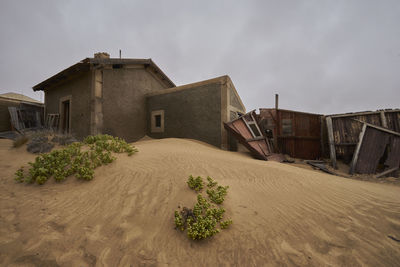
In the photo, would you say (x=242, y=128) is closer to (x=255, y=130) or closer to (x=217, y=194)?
(x=255, y=130)

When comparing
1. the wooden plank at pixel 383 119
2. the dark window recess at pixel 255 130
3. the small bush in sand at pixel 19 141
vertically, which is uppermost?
the wooden plank at pixel 383 119

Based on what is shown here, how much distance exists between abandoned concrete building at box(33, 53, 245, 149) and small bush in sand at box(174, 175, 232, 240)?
18.2 ft

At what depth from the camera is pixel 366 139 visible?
579cm


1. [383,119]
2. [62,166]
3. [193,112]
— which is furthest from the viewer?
[193,112]

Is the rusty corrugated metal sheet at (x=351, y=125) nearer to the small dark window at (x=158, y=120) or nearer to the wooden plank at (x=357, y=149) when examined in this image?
the wooden plank at (x=357, y=149)

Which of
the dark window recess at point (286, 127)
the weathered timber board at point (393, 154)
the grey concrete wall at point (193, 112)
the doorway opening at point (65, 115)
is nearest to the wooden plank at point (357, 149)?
the weathered timber board at point (393, 154)

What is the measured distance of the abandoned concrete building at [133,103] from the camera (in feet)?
26.0

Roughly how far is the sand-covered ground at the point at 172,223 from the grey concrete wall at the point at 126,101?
5896 millimetres

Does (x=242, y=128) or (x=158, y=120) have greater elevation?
(x=158, y=120)

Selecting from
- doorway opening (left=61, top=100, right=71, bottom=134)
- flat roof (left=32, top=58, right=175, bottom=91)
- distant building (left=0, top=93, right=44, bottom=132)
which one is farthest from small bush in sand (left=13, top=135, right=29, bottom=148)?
distant building (left=0, top=93, right=44, bottom=132)

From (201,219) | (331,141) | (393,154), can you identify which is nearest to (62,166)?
(201,219)

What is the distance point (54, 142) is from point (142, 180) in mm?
5127

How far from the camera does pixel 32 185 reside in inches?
112

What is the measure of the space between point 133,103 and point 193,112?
13.2 feet
